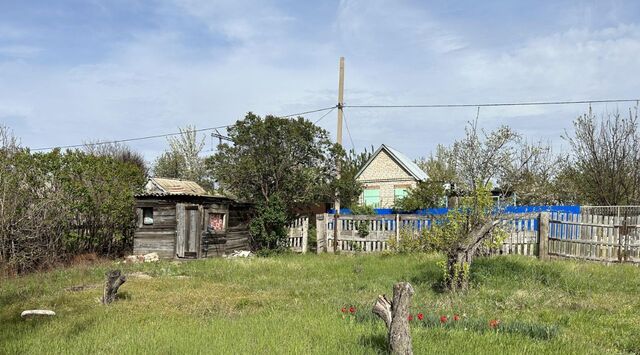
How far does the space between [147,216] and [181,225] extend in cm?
160

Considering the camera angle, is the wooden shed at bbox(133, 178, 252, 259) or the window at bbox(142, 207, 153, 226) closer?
the wooden shed at bbox(133, 178, 252, 259)

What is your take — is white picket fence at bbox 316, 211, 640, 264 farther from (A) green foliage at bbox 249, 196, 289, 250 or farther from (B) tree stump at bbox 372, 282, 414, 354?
(B) tree stump at bbox 372, 282, 414, 354

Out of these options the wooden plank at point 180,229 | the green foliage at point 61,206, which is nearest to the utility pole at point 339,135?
the wooden plank at point 180,229

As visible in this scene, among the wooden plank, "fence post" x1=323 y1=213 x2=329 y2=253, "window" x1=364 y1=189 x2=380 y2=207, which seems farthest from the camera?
"window" x1=364 y1=189 x2=380 y2=207

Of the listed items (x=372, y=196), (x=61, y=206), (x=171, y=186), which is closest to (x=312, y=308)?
(x=61, y=206)

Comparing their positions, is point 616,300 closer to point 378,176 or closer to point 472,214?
point 472,214

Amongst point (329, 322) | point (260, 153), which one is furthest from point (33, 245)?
point (329, 322)

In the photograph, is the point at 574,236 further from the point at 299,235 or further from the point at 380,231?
the point at 299,235

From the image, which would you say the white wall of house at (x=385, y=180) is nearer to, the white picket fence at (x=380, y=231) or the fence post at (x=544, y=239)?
the white picket fence at (x=380, y=231)

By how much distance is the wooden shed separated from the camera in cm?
1681

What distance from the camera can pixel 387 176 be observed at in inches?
1339

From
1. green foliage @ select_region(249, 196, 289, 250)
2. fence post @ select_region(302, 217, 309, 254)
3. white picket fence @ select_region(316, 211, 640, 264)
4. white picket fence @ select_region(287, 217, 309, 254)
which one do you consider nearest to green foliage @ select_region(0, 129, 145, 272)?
green foliage @ select_region(249, 196, 289, 250)

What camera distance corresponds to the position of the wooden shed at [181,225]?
55.2ft

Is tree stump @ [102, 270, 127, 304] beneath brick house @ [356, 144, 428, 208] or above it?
beneath
